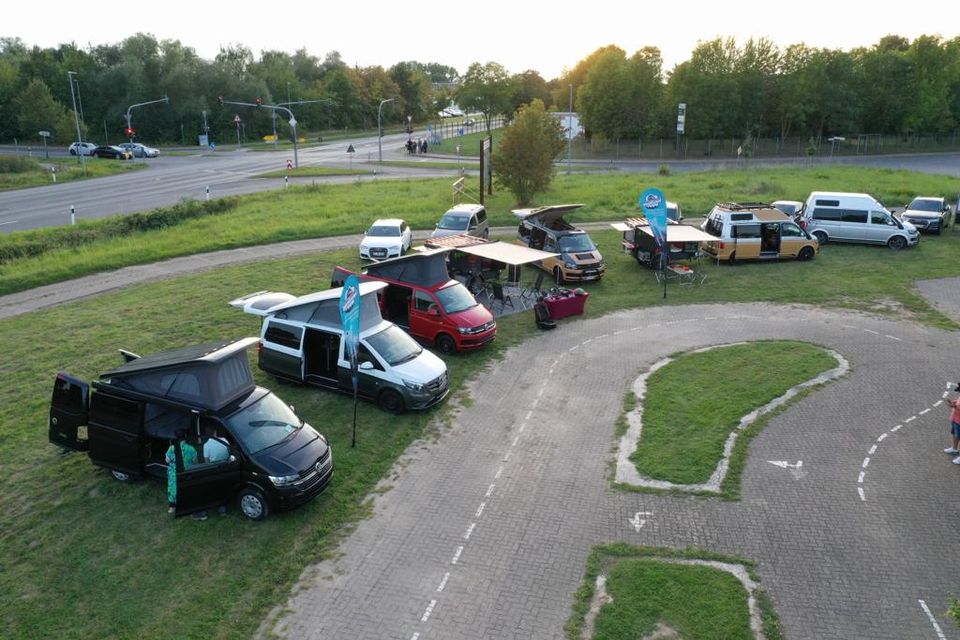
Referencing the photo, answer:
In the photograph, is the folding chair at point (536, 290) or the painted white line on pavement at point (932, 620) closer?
the painted white line on pavement at point (932, 620)

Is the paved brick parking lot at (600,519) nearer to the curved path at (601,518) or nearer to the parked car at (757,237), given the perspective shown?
the curved path at (601,518)

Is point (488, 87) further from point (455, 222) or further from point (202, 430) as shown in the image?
point (202, 430)

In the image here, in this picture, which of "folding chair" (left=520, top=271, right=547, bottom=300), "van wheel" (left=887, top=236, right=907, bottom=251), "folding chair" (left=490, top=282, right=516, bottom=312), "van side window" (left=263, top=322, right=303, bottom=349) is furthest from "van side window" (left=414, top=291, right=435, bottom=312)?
"van wheel" (left=887, top=236, right=907, bottom=251)

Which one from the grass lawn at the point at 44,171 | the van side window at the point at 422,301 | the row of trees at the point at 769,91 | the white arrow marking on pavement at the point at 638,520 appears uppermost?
the row of trees at the point at 769,91

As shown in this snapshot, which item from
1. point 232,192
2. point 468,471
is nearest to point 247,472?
point 468,471

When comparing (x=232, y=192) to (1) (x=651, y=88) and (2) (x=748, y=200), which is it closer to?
(2) (x=748, y=200)

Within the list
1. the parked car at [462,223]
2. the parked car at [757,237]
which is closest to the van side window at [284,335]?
the parked car at [462,223]
